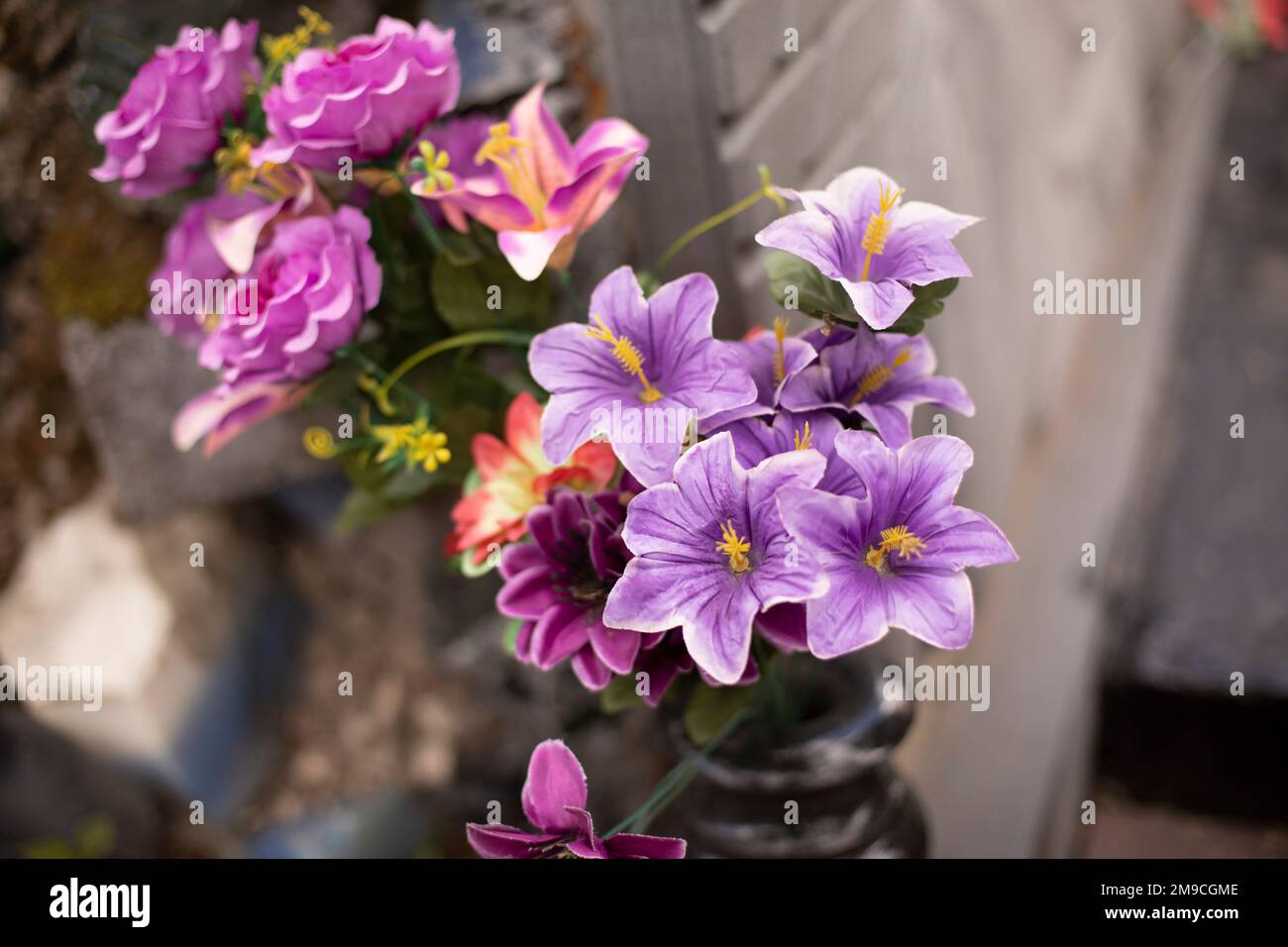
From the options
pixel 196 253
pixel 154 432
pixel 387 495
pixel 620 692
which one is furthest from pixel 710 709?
pixel 154 432

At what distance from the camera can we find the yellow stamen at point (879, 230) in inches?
23.8

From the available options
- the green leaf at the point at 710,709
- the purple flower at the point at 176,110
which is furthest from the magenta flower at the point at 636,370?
the purple flower at the point at 176,110

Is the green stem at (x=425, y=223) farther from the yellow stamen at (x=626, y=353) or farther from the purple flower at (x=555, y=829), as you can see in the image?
the purple flower at (x=555, y=829)

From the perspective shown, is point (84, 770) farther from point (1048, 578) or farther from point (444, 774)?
point (1048, 578)

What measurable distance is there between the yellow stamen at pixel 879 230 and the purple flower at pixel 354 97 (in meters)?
0.29

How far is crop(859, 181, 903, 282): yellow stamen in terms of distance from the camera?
0.60 m

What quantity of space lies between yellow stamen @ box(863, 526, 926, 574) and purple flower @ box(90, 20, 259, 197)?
0.53 m

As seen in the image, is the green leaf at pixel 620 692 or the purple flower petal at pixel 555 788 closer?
the purple flower petal at pixel 555 788

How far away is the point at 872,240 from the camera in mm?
604

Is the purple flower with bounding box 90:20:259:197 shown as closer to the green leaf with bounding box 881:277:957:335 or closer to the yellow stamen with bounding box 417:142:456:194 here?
the yellow stamen with bounding box 417:142:456:194

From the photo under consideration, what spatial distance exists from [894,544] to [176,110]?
1.81ft

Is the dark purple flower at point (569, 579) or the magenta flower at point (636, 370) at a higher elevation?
the magenta flower at point (636, 370)
